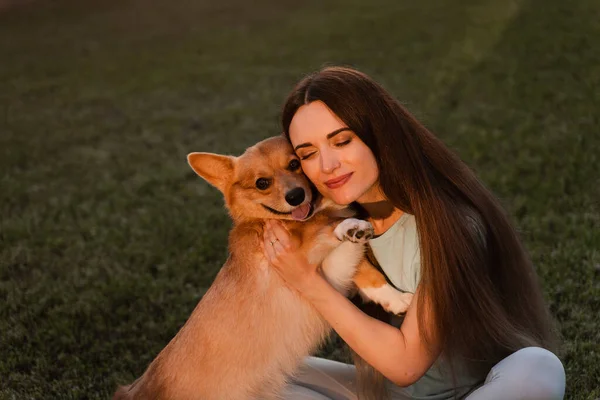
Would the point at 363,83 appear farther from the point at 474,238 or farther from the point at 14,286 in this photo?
the point at 14,286

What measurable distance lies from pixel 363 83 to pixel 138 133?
15.9 feet

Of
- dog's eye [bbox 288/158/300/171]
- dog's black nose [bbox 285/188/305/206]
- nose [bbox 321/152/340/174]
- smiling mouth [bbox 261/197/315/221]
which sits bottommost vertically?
smiling mouth [bbox 261/197/315/221]

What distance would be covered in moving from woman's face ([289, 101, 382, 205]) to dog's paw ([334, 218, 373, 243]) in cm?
9

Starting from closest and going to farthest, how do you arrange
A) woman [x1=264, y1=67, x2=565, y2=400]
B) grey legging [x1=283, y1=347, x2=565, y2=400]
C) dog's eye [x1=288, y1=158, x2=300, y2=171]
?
grey legging [x1=283, y1=347, x2=565, y2=400] → woman [x1=264, y1=67, x2=565, y2=400] → dog's eye [x1=288, y1=158, x2=300, y2=171]

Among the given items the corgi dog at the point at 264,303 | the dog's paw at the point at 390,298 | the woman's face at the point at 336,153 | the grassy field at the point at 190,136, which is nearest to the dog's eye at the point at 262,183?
the corgi dog at the point at 264,303

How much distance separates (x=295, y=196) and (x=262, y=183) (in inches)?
6.2

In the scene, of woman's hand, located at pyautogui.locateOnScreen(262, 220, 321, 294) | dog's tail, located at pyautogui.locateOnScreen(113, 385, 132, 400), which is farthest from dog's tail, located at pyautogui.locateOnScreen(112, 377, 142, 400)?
woman's hand, located at pyautogui.locateOnScreen(262, 220, 321, 294)

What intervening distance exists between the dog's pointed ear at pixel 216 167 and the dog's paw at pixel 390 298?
705mm

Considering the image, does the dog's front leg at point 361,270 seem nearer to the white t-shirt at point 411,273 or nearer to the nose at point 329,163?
the white t-shirt at point 411,273

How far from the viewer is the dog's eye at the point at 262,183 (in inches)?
108

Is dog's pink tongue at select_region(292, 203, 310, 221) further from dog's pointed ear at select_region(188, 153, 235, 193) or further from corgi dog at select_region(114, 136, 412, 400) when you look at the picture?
dog's pointed ear at select_region(188, 153, 235, 193)

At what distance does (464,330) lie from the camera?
242cm

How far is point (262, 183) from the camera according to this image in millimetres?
2756

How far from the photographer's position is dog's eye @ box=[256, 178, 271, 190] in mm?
2746
